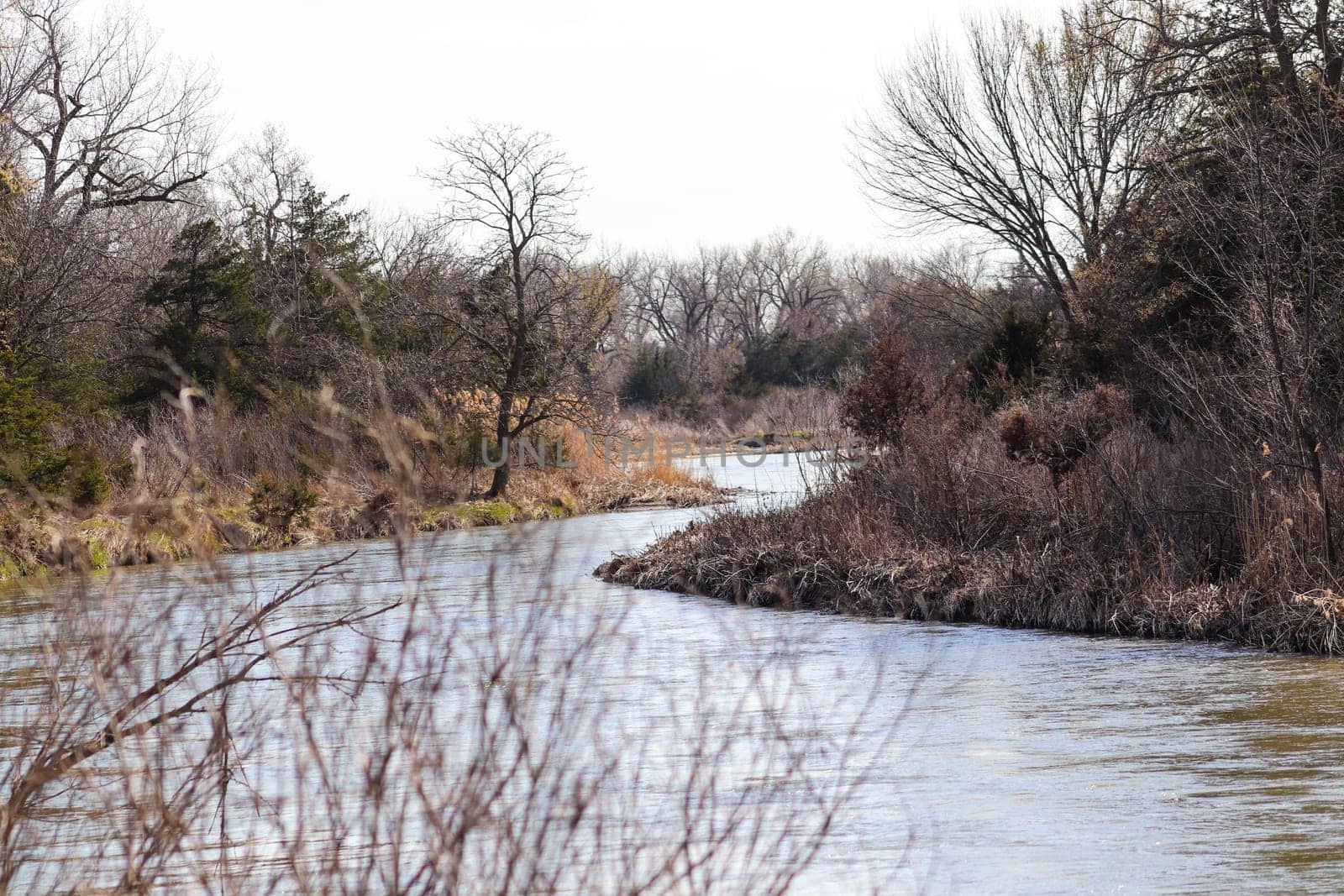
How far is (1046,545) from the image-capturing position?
15.9m

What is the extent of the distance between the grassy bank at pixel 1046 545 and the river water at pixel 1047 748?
48 cm

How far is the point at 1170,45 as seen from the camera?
21.1 m

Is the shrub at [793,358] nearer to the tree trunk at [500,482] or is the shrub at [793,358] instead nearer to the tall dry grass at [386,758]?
the tree trunk at [500,482]

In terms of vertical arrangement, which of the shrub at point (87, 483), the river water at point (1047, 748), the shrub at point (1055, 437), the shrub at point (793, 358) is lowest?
the river water at point (1047, 748)

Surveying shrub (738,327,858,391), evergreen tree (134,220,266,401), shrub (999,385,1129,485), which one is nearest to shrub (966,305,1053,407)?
shrub (999,385,1129,485)

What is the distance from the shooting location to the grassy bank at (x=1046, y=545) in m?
13.3

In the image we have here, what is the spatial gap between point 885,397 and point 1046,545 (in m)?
6.01

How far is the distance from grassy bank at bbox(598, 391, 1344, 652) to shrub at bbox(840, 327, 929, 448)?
1030 mm

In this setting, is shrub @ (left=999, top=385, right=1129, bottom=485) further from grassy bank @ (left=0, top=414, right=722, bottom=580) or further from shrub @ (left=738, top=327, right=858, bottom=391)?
shrub @ (left=738, top=327, right=858, bottom=391)

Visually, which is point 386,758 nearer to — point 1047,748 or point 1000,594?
point 1047,748

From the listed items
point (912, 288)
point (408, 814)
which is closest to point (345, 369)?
point (912, 288)

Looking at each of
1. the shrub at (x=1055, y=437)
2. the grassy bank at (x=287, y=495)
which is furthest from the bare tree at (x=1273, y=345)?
the grassy bank at (x=287, y=495)

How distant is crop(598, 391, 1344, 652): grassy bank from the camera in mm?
13289

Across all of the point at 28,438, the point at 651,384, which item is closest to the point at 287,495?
the point at 28,438
